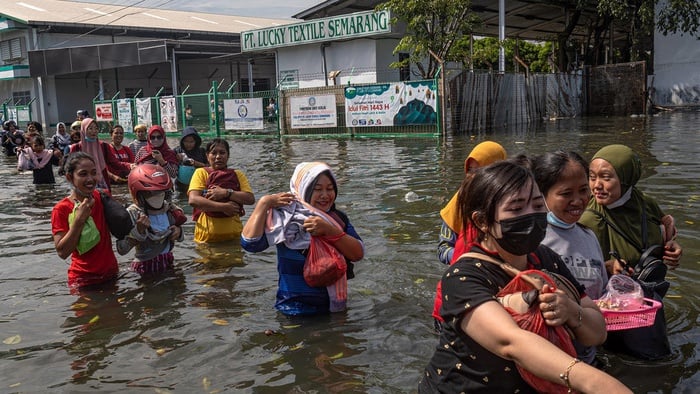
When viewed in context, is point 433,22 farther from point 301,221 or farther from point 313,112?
point 301,221

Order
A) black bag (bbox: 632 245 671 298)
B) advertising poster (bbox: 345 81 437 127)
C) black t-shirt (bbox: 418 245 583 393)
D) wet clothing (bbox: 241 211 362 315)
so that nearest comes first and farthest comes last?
1. black t-shirt (bbox: 418 245 583 393)
2. black bag (bbox: 632 245 671 298)
3. wet clothing (bbox: 241 211 362 315)
4. advertising poster (bbox: 345 81 437 127)

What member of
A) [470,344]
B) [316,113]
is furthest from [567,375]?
[316,113]

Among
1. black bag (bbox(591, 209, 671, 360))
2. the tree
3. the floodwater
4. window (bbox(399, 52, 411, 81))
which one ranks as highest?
the tree

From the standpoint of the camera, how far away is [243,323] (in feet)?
17.1

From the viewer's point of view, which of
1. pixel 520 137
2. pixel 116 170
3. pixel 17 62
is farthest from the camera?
pixel 17 62

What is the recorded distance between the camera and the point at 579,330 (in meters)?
2.34

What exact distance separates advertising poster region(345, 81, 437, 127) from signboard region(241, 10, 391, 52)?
6.11 m

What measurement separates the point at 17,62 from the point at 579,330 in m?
Result: 50.8

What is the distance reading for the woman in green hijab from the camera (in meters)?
4.00

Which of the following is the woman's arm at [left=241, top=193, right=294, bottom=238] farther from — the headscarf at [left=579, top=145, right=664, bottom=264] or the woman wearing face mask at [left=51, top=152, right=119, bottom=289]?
the headscarf at [left=579, top=145, right=664, bottom=264]

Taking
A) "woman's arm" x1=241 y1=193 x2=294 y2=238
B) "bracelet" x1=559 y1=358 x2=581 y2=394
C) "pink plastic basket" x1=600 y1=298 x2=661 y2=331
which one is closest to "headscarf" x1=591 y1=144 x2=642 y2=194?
"pink plastic basket" x1=600 y1=298 x2=661 y2=331

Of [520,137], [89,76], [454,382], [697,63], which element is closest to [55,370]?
[454,382]

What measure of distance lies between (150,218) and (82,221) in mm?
794

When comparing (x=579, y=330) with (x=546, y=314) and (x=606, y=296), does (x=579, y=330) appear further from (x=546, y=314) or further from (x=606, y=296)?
(x=606, y=296)
